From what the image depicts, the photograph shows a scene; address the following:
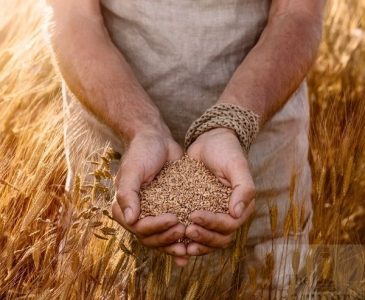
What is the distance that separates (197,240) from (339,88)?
3.92 feet

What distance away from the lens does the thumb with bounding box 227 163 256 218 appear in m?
1.52

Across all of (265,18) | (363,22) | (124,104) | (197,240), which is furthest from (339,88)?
(197,240)

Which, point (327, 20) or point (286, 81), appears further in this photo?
point (327, 20)

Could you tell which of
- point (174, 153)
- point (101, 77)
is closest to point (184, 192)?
point (174, 153)

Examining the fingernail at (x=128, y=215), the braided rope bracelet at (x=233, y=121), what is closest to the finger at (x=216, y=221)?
the fingernail at (x=128, y=215)

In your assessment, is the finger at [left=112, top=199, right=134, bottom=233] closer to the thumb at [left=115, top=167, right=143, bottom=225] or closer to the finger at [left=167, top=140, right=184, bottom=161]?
the thumb at [left=115, top=167, right=143, bottom=225]

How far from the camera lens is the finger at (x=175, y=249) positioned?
4.92 ft

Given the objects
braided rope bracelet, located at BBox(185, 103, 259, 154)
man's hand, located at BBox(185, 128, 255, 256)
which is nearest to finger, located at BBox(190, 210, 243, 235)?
man's hand, located at BBox(185, 128, 255, 256)

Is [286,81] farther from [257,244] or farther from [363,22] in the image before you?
[363,22]

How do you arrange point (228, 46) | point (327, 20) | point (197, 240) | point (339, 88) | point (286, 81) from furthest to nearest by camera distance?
1. point (327, 20)
2. point (339, 88)
3. point (228, 46)
4. point (286, 81)
5. point (197, 240)

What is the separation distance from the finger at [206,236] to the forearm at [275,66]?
1.05 ft

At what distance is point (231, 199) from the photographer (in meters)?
1.53

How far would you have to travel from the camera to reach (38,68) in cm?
276

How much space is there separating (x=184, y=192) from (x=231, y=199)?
0.51 feet
